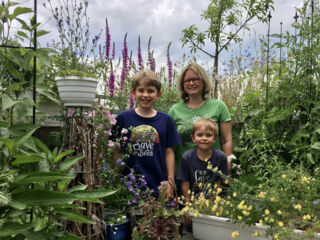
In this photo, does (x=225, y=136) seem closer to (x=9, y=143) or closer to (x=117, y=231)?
(x=117, y=231)

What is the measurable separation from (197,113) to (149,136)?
0.57 meters

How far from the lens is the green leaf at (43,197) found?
1.33 meters

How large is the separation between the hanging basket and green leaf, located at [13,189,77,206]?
0.73 metres

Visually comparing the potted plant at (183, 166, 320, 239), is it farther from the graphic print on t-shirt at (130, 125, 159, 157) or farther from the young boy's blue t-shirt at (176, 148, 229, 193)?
the graphic print on t-shirt at (130, 125, 159, 157)

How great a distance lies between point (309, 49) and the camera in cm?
278

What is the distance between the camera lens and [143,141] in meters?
2.56

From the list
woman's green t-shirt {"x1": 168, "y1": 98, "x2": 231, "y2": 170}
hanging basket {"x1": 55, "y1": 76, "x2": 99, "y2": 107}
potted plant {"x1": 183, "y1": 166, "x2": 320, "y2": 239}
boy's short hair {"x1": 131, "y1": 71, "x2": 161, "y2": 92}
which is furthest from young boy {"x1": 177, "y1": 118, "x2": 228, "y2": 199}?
hanging basket {"x1": 55, "y1": 76, "x2": 99, "y2": 107}

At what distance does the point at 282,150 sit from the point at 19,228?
212 cm

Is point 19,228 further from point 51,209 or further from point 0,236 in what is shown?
point 51,209

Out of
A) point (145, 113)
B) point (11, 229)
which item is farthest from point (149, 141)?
point (11, 229)

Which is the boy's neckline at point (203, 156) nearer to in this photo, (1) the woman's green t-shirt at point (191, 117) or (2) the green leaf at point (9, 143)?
(1) the woman's green t-shirt at point (191, 117)

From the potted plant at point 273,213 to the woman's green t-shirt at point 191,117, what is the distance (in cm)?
76

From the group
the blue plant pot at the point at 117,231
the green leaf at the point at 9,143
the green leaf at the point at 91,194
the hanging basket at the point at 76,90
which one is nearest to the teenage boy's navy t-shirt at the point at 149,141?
the blue plant pot at the point at 117,231

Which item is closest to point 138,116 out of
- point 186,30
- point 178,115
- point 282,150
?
point 178,115
